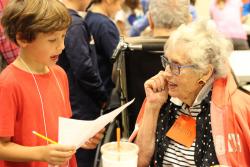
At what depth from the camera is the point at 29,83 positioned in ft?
5.82

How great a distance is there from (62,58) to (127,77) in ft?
1.63

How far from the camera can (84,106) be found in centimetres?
319

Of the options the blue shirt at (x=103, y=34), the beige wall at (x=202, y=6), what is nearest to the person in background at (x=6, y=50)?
the blue shirt at (x=103, y=34)

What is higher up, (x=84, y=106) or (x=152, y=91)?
(x=152, y=91)

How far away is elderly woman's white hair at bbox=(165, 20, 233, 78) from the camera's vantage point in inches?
74.6

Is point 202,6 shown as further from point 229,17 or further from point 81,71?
point 81,71

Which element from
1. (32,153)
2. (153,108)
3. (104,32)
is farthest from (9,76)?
(104,32)

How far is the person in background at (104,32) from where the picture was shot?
329cm

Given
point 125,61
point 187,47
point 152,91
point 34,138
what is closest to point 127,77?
point 125,61

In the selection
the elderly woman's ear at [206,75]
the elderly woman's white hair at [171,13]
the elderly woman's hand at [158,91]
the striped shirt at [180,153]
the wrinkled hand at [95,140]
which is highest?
the elderly woman's white hair at [171,13]

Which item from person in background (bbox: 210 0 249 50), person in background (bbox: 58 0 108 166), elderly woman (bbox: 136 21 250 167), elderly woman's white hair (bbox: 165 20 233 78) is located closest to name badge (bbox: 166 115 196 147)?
elderly woman (bbox: 136 21 250 167)

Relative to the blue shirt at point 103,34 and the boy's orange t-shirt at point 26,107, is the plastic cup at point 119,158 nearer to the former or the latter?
the boy's orange t-shirt at point 26,107

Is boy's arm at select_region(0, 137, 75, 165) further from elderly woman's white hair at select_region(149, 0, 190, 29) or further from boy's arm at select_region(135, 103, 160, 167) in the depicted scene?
elderly woman's white hair at select_region(149, 0, 190, 29)

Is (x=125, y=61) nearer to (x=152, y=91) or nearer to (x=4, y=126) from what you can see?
(x=152, y=91)
